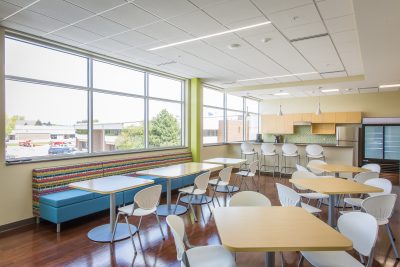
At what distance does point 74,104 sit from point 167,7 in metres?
2.62

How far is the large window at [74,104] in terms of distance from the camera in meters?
3.82

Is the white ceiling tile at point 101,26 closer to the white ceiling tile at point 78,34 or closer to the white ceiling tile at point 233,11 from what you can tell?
the white ceiling tile at point 78,34

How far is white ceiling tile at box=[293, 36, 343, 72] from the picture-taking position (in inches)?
159

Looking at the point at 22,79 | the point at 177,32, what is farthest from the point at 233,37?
the point at 22,79

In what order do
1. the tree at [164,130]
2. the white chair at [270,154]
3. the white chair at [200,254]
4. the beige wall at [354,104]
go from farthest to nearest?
the beige wall at [354,104]
the white chair at [270,154]
the tree at [164,130]
the white chair at [200,254]

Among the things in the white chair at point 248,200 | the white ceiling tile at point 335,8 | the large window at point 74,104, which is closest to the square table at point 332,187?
the white chair at point 248,200

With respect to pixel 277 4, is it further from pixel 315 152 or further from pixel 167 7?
Result: pixel 315 152

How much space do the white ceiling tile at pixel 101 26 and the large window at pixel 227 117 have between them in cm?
441

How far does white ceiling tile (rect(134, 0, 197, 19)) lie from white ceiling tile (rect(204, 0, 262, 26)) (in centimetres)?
23

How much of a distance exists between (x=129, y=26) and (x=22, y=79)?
1.85 m

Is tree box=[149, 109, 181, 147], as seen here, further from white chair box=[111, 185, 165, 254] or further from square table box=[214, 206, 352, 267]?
square table box=[214, 206, 352, 267]

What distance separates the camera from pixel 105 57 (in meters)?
4.91

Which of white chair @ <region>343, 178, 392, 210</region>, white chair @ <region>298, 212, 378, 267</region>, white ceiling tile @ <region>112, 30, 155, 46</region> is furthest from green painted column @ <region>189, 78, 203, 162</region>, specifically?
white chair @ <region>298, 212, 378, 267</region>

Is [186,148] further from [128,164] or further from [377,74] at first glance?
[377,74]
